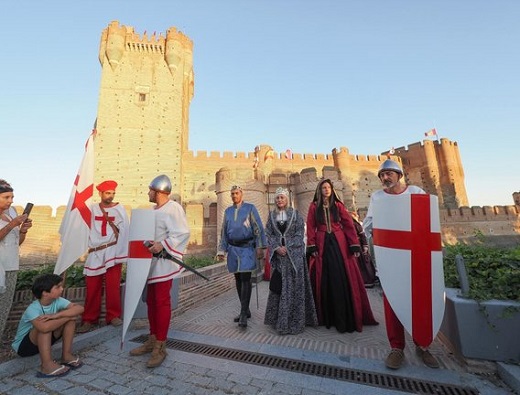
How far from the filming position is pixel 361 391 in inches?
75.2

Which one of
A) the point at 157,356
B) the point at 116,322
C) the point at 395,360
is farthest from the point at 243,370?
the point at 116,322

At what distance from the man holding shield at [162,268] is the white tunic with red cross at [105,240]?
49.0 inches

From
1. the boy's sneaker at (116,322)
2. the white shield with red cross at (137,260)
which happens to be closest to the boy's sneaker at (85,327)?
the boy's sneaker at (116,322)

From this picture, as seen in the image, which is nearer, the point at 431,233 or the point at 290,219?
the point at 431,233

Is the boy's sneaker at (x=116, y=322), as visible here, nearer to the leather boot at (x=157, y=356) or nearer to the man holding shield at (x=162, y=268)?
the man holding shield at (x=162, y=268)

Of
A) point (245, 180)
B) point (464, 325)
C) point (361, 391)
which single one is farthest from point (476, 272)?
point (245, 180)

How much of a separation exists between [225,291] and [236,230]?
3.00 metres

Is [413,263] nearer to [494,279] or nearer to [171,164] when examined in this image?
[494,279]

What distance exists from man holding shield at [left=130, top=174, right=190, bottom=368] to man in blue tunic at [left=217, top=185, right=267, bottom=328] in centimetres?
101

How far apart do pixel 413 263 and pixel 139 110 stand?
26.9 meters

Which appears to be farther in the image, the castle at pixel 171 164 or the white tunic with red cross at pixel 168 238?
the castle at pixel 171 164

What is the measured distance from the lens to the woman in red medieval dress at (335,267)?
3.33m

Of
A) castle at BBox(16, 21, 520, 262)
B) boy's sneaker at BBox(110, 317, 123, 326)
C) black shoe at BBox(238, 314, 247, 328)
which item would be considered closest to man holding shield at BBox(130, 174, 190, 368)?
boy's sneaker at BBox(110, 317, 123, 326)

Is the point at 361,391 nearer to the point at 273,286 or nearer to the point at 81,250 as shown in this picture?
the point at 273,286
